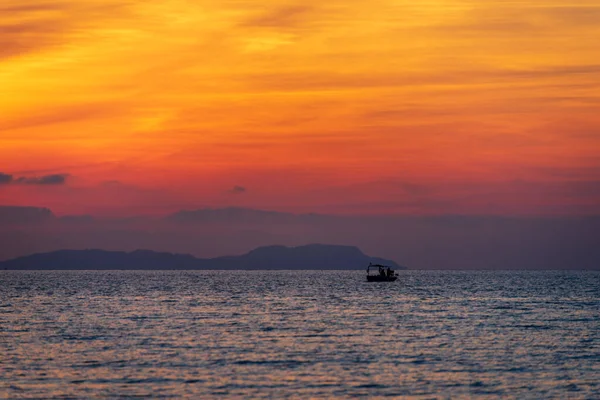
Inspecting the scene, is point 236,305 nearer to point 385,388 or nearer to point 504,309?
point 504,309

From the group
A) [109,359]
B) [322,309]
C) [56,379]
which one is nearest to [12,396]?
[56,379]

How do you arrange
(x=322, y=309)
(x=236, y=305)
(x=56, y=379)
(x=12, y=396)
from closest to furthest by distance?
(x=12, y=396), (x=56, y=379), (x=322, y=309), (x=236, y=305)

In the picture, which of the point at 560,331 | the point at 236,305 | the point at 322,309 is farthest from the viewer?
the point at 236,305

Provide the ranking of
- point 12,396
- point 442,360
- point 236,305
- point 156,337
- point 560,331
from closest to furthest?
point 12,396 < point 442,360 < point 156,337 < point 560,331 < point 236,305

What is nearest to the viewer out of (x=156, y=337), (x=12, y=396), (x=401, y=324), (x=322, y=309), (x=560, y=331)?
(x=12, y=396)

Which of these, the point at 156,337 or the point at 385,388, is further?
the point at 156,337

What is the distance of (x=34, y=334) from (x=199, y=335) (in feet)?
44.9

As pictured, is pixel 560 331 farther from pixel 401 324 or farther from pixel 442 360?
pixel 442 360

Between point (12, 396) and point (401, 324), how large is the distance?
156 ft

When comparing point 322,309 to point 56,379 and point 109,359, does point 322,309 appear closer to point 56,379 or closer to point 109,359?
point 109,359

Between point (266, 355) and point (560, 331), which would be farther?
point (560, 331)

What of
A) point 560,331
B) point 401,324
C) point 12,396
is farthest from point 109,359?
point 560,331

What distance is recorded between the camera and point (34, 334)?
76.7 m

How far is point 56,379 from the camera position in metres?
50.5
